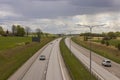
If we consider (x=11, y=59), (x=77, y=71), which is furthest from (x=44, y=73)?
(x=11, y=59)

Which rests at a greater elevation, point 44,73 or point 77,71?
point 44,73

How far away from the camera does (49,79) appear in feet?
131

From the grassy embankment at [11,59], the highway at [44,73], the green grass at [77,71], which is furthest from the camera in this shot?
the grassy embankment at [11,59]

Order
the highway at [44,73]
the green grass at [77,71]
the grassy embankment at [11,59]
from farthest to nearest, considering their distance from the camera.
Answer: the grassy embankment at [11,59] → the green grass at [77,71] → the highway at [44,73]

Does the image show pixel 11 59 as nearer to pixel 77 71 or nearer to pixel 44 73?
pixel 77 71

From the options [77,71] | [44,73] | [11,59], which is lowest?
[11,59]

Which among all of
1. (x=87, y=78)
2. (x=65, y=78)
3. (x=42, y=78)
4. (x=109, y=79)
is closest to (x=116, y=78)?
(x=109, y=79)

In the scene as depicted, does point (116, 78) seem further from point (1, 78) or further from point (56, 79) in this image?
point (1, 78)

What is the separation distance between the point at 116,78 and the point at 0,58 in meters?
35.6

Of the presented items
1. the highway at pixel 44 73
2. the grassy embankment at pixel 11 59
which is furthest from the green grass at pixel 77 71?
the grassy embankment at pixel 11 59

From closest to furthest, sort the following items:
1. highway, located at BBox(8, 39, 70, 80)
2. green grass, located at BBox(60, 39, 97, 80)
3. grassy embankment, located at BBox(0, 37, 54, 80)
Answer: highway, located at BBox(8, 39, 70, 80) → green grass, located at BBox(60, 39, 97, 80) → grassy embankment, located at BBox(0, 37, 54, 80)

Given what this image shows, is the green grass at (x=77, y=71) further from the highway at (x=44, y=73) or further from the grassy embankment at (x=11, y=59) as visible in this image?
the grassy embankment at (x=11, y=59)

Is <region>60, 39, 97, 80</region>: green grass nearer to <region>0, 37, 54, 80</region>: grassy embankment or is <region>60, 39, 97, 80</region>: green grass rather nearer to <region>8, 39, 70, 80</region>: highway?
<region>8, 39, 70, 80</region>: highway

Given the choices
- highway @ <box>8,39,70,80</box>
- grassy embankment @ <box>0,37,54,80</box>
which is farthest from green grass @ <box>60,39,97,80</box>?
grassy embankment @ <box>0,37,54,80</box>
